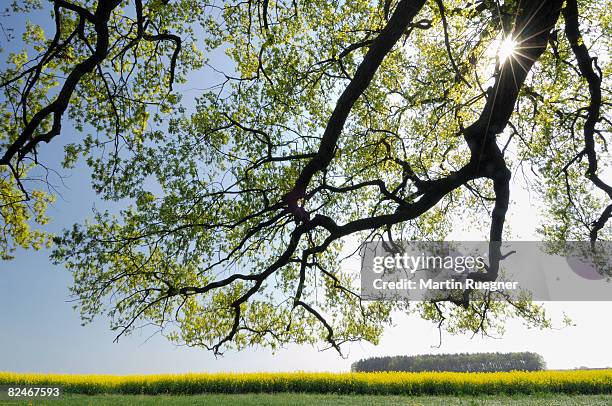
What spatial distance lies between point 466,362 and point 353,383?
45.3 m

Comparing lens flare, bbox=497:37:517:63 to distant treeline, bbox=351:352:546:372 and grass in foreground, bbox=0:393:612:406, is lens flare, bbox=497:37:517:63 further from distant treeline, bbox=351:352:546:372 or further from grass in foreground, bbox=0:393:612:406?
distant treeline, bbox=351:352:546:372

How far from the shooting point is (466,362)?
60.8m

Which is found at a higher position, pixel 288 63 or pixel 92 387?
pixel 288 63

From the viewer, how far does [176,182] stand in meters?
11.9

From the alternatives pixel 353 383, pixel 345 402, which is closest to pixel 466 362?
pixel 353 383

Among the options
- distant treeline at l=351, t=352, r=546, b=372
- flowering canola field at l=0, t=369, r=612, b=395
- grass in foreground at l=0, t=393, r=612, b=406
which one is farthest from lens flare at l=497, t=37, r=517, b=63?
distant treeline at l=351, t=352, r=546, b=372

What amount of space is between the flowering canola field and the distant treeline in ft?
122

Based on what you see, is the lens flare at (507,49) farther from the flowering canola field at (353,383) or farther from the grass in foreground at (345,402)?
the flowering canola field at (353,383)

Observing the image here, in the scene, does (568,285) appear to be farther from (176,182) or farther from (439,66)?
(176,182)

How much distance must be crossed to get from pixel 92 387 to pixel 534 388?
22877mm

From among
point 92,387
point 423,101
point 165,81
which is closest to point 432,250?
point 423,101

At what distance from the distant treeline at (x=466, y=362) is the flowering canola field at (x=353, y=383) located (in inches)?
1459

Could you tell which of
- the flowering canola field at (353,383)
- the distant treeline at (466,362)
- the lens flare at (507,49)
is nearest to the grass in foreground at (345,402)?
the flowering canola field at (353,383)

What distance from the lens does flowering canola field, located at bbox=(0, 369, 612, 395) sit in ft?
69.7
